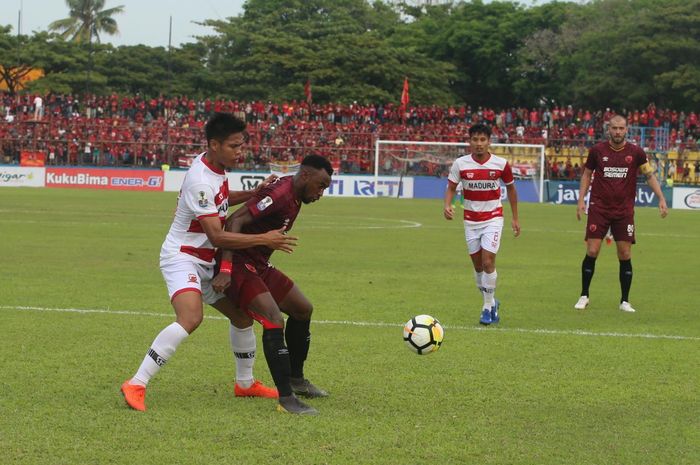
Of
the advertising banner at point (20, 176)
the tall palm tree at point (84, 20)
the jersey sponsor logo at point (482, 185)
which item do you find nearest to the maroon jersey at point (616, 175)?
the jersey sponsor logo at point (482, 185)

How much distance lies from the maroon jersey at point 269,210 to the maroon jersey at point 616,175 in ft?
20.8

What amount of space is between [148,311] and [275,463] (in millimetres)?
6221

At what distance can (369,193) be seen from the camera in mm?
46406

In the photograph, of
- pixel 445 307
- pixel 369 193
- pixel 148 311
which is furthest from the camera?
pixel 369 193

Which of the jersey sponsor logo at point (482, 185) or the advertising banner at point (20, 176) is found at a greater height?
the jersey sponsor logo at point (482, 185)

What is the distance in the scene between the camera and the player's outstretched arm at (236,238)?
23.0ft

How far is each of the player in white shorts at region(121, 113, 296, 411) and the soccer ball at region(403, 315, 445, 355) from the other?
1636 millimetres

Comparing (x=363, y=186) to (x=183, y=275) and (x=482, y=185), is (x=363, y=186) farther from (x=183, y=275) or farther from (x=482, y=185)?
(x=183, y=275)

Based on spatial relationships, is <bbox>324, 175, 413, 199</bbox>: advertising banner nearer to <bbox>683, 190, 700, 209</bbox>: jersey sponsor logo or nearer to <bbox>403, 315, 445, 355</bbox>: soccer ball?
<bbox>683, 190, 700, 209</bbox>: jersey sponsor logo

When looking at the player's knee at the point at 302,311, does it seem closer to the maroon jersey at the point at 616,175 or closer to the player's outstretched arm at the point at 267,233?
the player's outstretched arm at the point at 267,233

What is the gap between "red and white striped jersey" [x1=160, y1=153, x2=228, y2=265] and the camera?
705 centimetres

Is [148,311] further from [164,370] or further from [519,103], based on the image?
[519,103]

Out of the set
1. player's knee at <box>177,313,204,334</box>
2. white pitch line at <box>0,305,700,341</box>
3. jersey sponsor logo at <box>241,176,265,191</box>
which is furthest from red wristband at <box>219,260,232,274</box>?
jersey sponsor logo at <box>241,176,265,191</box>

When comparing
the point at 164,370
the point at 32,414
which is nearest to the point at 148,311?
the point at 164,370
